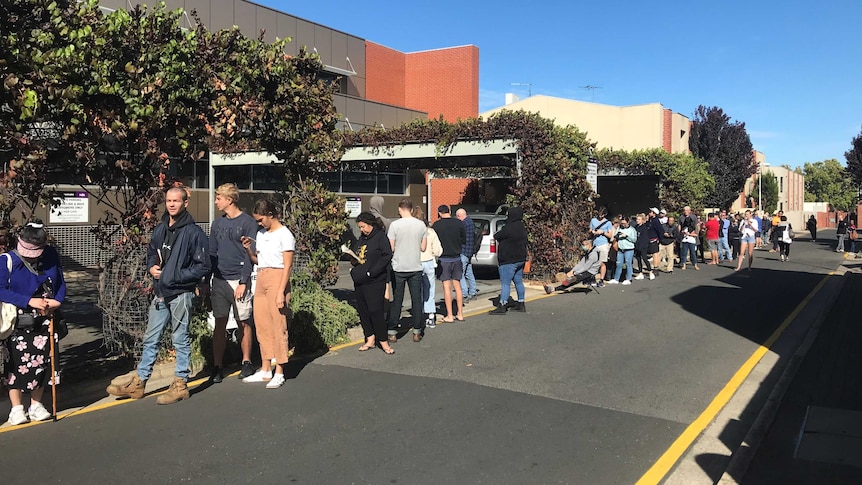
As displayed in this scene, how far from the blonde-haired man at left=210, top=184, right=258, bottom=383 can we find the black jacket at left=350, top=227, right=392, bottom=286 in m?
1.34

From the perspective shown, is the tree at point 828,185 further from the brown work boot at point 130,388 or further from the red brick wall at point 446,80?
the brown work boot at point 130,388

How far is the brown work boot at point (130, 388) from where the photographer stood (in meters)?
5.42

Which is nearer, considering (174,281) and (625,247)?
(174,281)

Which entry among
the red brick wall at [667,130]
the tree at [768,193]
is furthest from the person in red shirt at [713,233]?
the tree at [768,193]

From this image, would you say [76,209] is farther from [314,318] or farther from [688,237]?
[688,237]

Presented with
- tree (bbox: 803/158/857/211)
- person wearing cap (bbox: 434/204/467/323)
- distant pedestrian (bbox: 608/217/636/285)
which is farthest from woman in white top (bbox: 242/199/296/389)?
tree (bbox: 803/158/857/211)

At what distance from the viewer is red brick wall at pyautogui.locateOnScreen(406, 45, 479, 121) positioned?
3002 centimetres

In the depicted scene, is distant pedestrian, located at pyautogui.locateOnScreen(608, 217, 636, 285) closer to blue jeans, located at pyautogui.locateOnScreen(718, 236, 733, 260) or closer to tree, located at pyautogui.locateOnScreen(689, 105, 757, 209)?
blue jeans, located at pyautogui.locateOnScreen(718, 236, 733, 260)

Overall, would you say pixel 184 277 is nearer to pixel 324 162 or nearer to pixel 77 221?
pixel 324 162

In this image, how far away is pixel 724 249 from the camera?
21469 millimetres

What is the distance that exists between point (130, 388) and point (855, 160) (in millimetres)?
46142

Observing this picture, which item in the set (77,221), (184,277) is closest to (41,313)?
(184,277)

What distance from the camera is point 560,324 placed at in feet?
30.0

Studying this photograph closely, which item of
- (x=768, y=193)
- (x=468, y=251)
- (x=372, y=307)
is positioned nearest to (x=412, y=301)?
(x=372, y=307)
